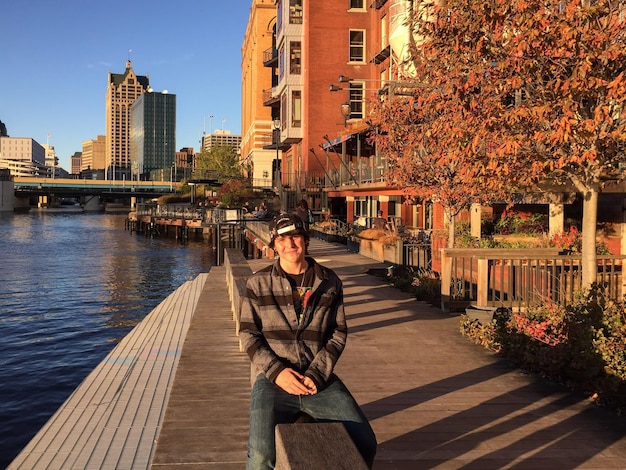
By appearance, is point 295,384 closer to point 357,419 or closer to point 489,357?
point 357,419

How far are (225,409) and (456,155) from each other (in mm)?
4763

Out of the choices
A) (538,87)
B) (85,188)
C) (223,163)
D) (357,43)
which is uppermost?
(357,43)

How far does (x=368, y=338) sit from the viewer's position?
10070mm

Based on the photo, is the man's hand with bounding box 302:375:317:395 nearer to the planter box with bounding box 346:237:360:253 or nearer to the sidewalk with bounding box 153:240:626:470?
the sidewalk with bounding box 153:240:626:470

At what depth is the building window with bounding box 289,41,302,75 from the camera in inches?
2243

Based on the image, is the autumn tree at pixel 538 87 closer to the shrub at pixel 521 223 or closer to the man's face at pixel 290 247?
the man's face at pixel 290 247

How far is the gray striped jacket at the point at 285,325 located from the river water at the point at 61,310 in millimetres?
8902

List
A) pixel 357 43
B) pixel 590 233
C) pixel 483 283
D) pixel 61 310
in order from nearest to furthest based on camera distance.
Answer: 1. pixel 590 233
2. pixel 483 283
3. pixel 61 310
4. pixel 357 43

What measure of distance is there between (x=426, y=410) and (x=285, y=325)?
3031mm

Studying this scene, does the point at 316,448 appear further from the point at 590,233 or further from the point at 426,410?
the point at 590,233

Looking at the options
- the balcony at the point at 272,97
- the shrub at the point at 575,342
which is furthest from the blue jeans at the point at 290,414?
the balcony at the point at 272,97

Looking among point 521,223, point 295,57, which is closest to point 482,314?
point 521,223

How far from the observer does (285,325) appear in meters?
4.11

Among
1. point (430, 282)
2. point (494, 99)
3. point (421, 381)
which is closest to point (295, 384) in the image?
point (421, 381)
